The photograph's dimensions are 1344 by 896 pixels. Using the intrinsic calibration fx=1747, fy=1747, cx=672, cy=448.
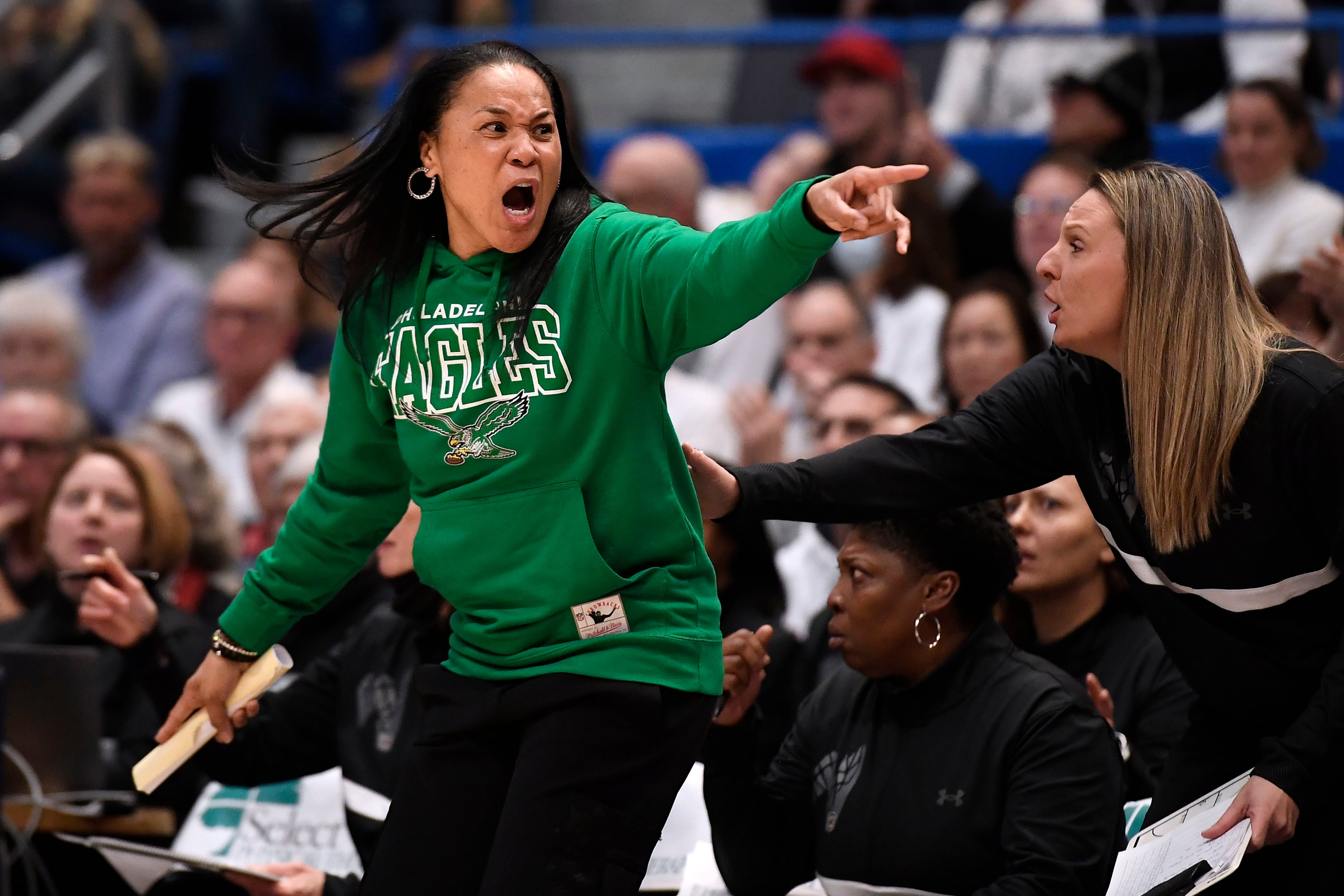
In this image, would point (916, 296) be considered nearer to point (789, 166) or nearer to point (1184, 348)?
point (789, 166)

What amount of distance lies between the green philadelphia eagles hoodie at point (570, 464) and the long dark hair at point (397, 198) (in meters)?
0.08

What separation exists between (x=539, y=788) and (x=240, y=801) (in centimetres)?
190

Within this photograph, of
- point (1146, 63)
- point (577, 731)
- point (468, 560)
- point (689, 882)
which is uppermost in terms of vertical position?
point (1146, 63)

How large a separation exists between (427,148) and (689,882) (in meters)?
1.48

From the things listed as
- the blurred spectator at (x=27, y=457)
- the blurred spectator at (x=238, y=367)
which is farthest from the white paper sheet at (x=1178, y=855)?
the blurred spectator at (x=238, y=367)

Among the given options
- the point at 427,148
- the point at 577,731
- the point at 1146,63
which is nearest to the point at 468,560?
the point at 577,731

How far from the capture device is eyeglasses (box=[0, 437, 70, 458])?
5324 mm

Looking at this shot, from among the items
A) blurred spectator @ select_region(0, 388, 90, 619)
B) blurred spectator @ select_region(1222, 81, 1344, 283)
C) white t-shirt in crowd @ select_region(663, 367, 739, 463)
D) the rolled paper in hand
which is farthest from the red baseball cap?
the rolled paper in hand

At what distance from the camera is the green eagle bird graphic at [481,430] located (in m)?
2.33

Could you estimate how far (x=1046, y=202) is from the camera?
5.24 metres

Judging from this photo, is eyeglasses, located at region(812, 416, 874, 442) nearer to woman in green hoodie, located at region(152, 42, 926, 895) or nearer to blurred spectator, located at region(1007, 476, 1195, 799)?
blurred spectator, located at region(1007, 476, 1195, 799)

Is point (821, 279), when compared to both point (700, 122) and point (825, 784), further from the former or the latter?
point (825, 784)

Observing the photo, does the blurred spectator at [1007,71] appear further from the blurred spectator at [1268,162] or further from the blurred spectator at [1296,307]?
the blurred spectator at [1296,307]

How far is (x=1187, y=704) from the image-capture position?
3.18m
